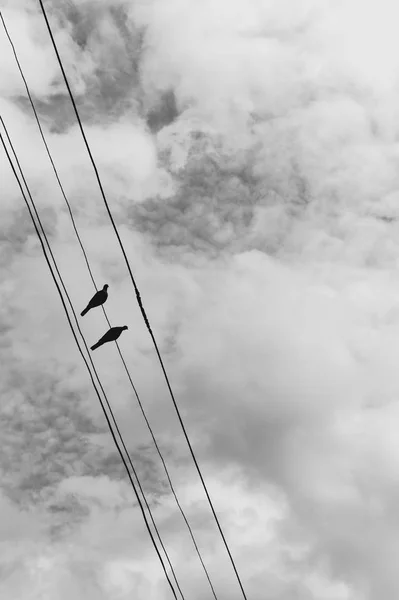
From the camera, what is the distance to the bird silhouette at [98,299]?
18.2 metres

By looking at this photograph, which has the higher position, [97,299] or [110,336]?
[97,299]

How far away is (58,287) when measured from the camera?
11125 millimetres

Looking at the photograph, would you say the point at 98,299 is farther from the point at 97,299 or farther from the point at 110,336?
the point at 110,336

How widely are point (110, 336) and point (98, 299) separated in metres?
1.30

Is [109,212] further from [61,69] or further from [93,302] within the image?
[93,302]

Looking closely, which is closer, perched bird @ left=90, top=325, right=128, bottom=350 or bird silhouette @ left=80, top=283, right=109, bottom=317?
perched bird @ left=90, top=325, right=128, bottom=350

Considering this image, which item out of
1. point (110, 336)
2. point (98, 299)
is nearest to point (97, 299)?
point (98, 299)

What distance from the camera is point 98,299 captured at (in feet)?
60.2

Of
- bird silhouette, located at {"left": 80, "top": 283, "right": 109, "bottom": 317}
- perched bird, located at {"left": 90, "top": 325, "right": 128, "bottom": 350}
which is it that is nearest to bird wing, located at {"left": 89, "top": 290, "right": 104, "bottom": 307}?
bird silhouette, located at {"left": 80, "top": 283, "right": 109, "bottom": 317}

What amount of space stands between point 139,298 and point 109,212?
3161 millimetres

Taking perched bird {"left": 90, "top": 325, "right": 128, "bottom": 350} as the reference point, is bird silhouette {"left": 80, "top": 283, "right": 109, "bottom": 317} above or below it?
above

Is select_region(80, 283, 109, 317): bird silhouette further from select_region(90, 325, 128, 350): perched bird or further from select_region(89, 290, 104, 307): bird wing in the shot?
select_region(90, 325, 128, 350): perched bird

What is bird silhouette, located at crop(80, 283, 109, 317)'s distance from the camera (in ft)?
59.8

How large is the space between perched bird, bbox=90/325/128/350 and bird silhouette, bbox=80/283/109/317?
1022 millimetres
